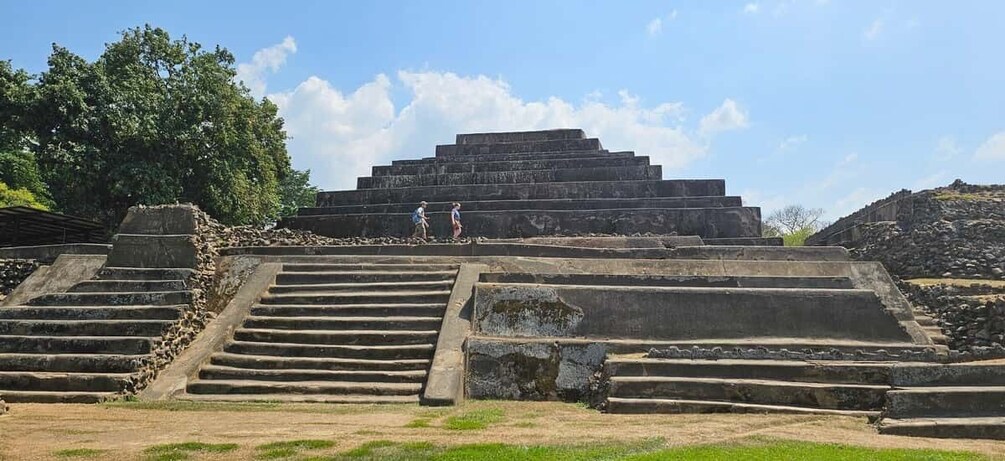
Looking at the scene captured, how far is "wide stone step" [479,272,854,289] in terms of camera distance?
9.17m

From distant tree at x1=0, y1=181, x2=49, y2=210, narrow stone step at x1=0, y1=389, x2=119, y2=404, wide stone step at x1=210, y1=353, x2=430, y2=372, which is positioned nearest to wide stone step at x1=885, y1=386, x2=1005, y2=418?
wide stone step at x1=210, y1=353, x2=430, y2=372

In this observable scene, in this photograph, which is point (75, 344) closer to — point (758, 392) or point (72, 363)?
point (72, 363)

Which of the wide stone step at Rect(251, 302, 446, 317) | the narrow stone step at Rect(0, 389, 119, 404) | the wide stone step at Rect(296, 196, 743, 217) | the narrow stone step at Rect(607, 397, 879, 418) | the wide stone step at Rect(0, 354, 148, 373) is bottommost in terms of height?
the narrow stone step at Rect(0, 389, 119, 404)

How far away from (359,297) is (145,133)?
1063 centimetres

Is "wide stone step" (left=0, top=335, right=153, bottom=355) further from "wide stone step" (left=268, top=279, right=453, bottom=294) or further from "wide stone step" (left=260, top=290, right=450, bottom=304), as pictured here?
"wide stone step" (left=268, top=279, right=453, bottom=294)

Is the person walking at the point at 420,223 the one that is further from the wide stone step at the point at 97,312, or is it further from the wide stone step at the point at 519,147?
the wide stone step at the point at 519,147

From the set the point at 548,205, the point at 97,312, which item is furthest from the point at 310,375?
the point at 548,205

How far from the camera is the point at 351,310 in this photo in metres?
9.29

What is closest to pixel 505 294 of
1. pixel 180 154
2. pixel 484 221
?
pixel 484 221

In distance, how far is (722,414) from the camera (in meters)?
6.37

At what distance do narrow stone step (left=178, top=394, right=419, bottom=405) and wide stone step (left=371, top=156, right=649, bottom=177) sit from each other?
10.5m

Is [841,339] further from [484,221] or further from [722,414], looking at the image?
[484,221]

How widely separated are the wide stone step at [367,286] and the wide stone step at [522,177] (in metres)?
7.26

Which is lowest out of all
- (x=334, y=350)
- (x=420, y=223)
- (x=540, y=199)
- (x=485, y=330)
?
(x=334, y=350)
